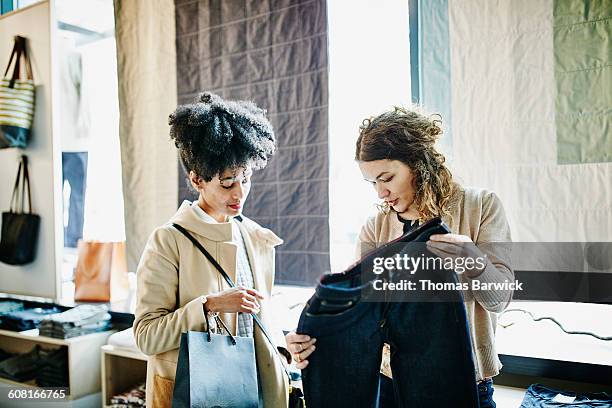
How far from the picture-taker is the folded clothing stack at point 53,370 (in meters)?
2.47

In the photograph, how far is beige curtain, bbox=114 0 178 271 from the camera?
258cm

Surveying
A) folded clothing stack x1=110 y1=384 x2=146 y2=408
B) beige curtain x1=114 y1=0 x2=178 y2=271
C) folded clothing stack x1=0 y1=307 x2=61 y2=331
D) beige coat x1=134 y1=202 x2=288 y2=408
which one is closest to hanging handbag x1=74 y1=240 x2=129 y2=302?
beige curtain x1=114 y1=0 x2=178 y2=271

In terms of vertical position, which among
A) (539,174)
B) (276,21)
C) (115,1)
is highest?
(115,1)

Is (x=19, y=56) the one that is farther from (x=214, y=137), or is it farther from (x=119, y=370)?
(x=214, y=137)

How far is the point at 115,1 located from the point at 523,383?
2743 millimetres

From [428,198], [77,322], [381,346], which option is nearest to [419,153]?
[428,198]

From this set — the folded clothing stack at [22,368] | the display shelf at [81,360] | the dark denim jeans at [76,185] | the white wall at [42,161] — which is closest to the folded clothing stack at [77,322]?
the display shelf at [81,360]

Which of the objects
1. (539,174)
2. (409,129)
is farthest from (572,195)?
(409,129)

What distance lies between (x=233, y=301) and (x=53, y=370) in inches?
72.1

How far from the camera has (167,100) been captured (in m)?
2.59

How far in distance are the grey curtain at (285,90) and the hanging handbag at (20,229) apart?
131 centimetres

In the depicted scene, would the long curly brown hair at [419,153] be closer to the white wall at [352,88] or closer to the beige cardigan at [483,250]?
the beige cardigan at [483,250]

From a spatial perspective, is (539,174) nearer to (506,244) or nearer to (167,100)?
(506,244)

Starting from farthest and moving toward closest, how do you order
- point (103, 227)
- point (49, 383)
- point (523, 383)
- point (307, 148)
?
point (103, 227), point (49, 383), point (307, 148), point (523, 383)
